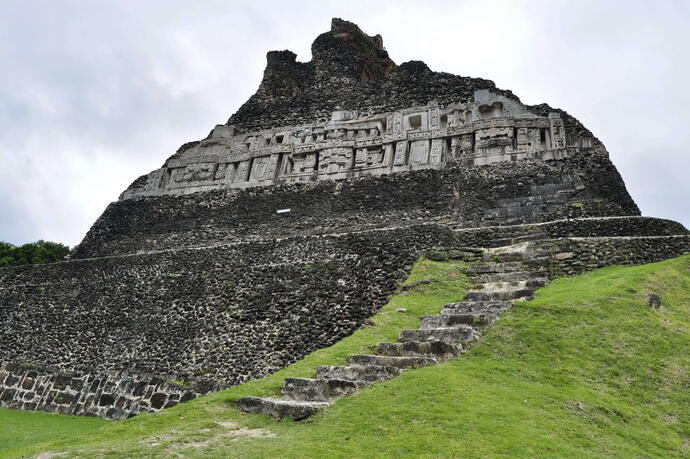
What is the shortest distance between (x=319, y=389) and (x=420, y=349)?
5.53 feet

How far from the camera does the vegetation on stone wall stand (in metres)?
30.2

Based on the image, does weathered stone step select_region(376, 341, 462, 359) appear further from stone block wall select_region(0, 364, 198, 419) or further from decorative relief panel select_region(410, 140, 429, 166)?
decorative relief panel select_region(410, 140, 429, 166)

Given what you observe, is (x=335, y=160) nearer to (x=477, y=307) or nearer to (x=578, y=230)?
(x=578, y=230)

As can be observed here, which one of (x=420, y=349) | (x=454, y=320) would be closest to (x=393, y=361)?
→ (x=420, y=349)

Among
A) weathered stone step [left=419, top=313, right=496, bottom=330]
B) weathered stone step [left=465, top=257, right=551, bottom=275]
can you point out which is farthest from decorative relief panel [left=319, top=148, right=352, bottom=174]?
weathered stone step [left=419, top=313, right=496, bottom=330]

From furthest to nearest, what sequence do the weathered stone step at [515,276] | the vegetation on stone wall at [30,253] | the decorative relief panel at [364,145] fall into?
the vegetation on stone wall at [30,253] < the decorative relief panel at [364,145] < the weathered stone step at [515,276]

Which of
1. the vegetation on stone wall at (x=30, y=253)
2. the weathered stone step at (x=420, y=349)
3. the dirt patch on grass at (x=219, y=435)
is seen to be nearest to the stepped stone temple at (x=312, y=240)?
the weathered stone step at (x=420, y=349)

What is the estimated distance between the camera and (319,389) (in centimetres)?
689

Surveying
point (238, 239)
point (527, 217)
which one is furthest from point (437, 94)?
point (238, 239)

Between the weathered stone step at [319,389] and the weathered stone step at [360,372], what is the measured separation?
0.18 meters

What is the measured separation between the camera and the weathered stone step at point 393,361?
24.0ft

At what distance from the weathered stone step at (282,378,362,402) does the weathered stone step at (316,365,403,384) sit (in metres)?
0.18

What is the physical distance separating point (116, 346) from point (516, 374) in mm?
10301

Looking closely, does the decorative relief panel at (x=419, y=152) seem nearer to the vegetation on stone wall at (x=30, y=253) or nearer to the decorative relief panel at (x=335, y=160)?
the decorative relief panel at (x=335, y=160)
